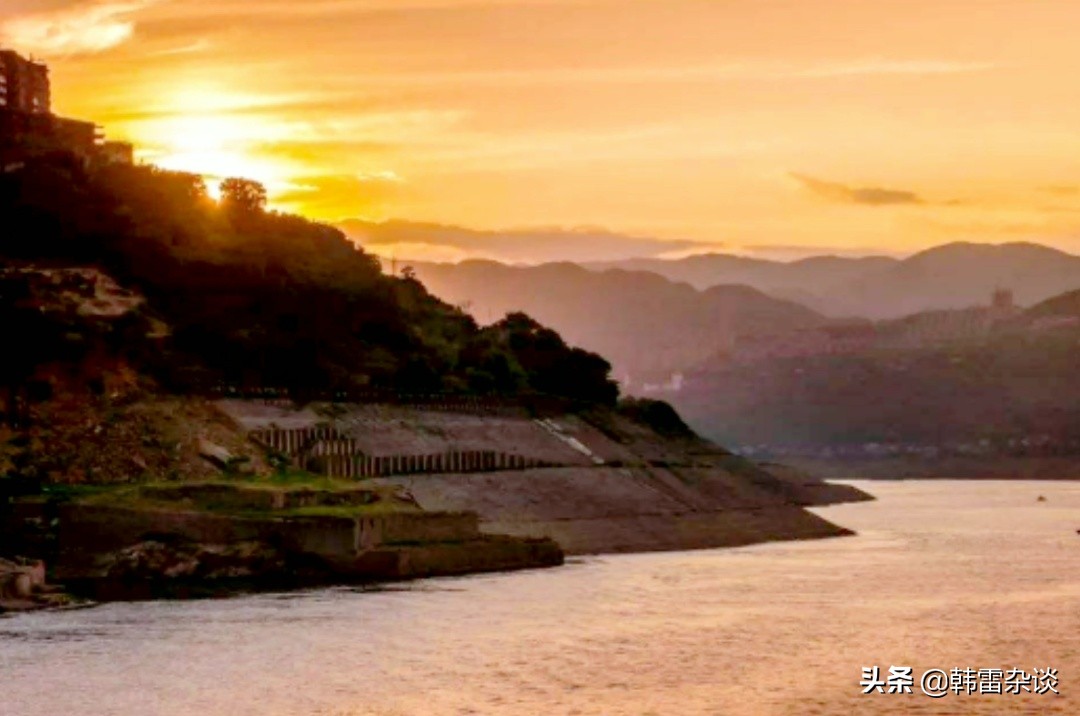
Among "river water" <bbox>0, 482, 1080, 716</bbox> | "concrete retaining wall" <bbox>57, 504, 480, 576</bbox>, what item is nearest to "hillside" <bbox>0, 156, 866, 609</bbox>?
"concrete retaining wall" <bbox>57, 504, 480, 576</bbox>

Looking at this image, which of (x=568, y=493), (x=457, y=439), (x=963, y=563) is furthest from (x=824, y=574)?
(x=457, y=439)

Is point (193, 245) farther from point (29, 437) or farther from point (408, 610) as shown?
point (408, 610)

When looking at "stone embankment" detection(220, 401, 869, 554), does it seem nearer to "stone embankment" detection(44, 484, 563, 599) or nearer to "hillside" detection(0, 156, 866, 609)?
"hillside" detection(0, 156, 866, 609)

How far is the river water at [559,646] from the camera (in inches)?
3145

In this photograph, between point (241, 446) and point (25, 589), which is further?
point (241, 446)

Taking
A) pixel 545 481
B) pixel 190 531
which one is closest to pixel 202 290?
pixel 545 481

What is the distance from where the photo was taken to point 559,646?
95.3 m

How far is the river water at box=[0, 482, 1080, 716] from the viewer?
79.9 meters

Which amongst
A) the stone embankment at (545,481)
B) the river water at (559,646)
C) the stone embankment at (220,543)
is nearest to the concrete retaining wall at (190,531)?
the stone embankment at (220,543)

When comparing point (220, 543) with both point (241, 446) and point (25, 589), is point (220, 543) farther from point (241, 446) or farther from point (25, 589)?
point (241, 446)

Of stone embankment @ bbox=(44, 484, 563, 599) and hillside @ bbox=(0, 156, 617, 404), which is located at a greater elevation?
Answer: hillside @ bbox=(0, 156, 617, 404)

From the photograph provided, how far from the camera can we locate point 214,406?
154m

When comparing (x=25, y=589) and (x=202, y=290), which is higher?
(x=202, y=290)

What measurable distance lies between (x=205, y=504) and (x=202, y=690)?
143 feet
